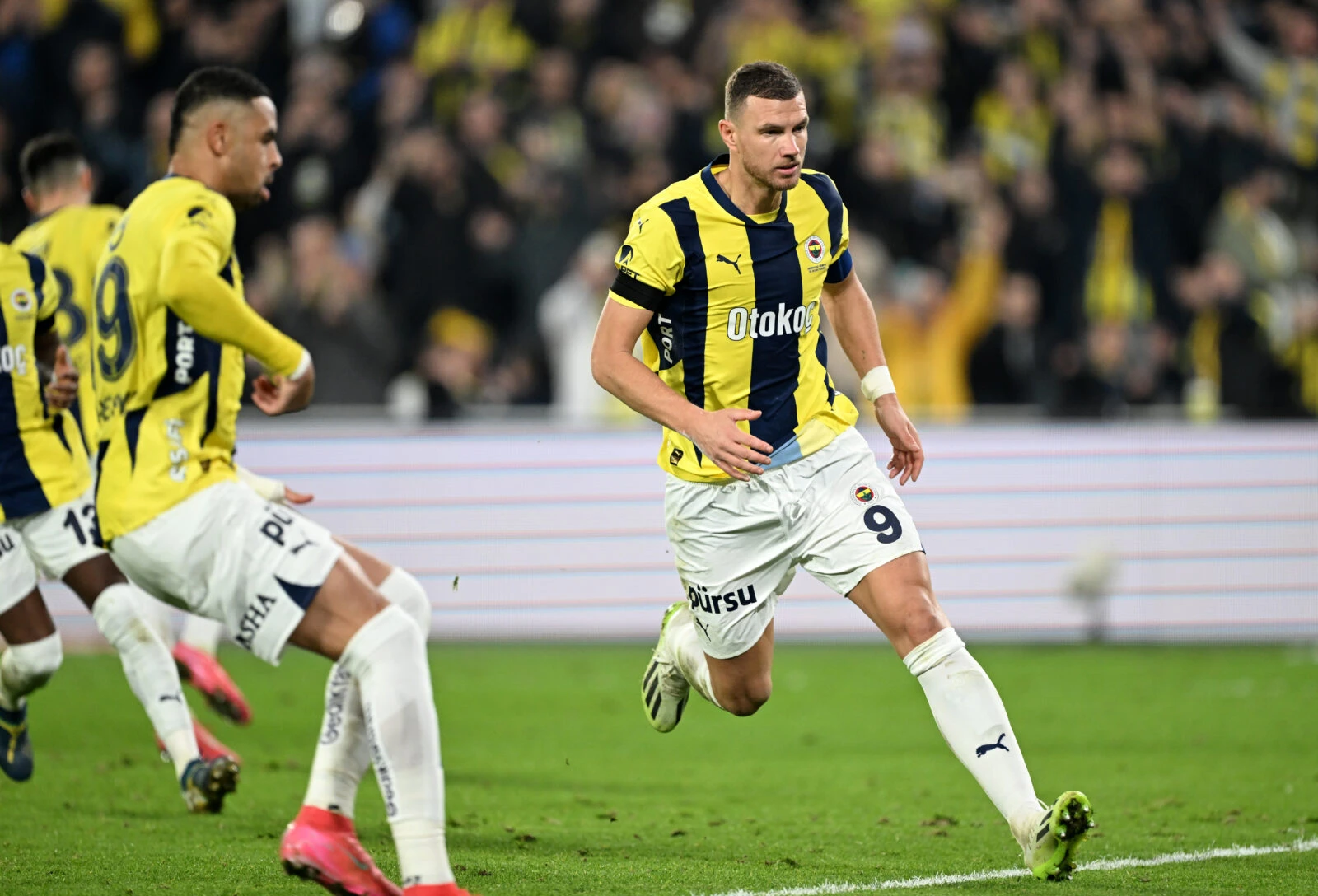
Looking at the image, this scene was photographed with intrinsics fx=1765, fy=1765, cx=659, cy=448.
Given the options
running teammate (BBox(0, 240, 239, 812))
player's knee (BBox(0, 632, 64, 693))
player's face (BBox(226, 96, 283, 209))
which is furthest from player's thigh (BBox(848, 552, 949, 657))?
player's knee (BBox(0, 632, 64, 693))

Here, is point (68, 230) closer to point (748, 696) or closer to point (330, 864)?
point (748, 696)

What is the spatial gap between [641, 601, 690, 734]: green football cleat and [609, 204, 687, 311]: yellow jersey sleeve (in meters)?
1.52

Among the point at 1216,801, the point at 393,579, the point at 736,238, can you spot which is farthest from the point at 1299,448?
the point at 393,579

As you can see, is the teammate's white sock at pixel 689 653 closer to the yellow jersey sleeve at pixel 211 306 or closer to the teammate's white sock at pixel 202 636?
the yellow jersey sleeve at pixel 211 306

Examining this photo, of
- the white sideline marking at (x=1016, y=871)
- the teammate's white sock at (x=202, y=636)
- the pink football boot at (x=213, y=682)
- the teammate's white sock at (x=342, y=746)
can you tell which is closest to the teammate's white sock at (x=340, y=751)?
the teammate's white sock at (x=342, y=746)

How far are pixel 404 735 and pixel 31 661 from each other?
3403mm

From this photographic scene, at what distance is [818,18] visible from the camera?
55.4 feet

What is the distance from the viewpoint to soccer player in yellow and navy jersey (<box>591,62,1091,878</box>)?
5.63 meters

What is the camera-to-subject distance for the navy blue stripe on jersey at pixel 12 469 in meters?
Answer: 7.45

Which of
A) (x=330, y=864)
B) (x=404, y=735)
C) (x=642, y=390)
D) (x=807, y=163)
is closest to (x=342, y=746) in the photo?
(x=330, y=864)

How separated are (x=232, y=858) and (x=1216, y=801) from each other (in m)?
3.96

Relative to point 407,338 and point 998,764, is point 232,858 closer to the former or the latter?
point 998,764

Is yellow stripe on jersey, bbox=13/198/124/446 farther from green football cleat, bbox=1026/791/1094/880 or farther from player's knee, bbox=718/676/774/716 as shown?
green football cleat, bbox=1026/791/1094/880

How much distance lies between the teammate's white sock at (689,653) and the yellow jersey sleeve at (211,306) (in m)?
2.17
